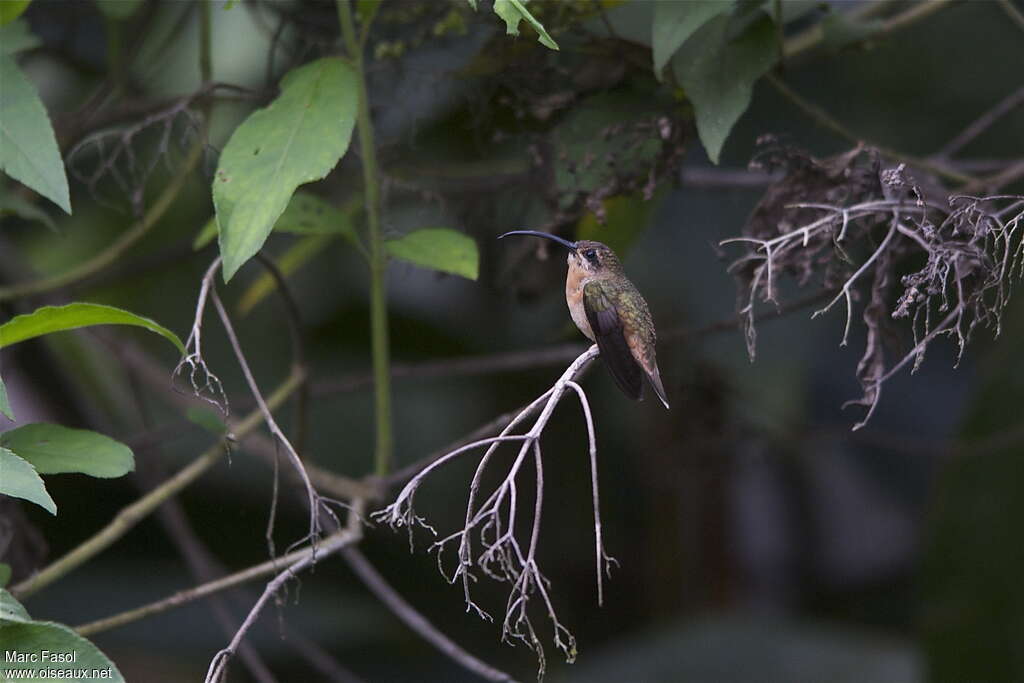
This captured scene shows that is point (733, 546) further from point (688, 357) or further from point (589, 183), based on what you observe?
point (589, 183)

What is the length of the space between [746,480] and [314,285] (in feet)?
6.15

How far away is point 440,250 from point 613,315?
0.30m

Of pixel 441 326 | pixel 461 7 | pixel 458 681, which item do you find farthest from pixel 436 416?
pixel 461 7

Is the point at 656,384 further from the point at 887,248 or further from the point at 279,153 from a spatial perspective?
the point at 279,153

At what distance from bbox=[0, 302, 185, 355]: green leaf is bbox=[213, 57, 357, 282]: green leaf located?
0.42ft

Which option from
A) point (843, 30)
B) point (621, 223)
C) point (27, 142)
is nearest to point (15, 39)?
point (27, 142)

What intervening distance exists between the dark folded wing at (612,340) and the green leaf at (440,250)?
0.66 ft

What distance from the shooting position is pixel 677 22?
5.32 feet

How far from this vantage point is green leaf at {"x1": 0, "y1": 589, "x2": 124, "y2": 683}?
1260 millimetres

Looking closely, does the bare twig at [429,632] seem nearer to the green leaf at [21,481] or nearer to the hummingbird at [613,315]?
the hummingbird at [613,315]

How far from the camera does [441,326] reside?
13.3ft

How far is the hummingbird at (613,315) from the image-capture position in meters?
1.66

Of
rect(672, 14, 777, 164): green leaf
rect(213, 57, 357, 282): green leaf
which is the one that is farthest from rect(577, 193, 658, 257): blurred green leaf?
rect(213, 57, 357, 282): green leaf

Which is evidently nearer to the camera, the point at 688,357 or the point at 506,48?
the point at 506,48
